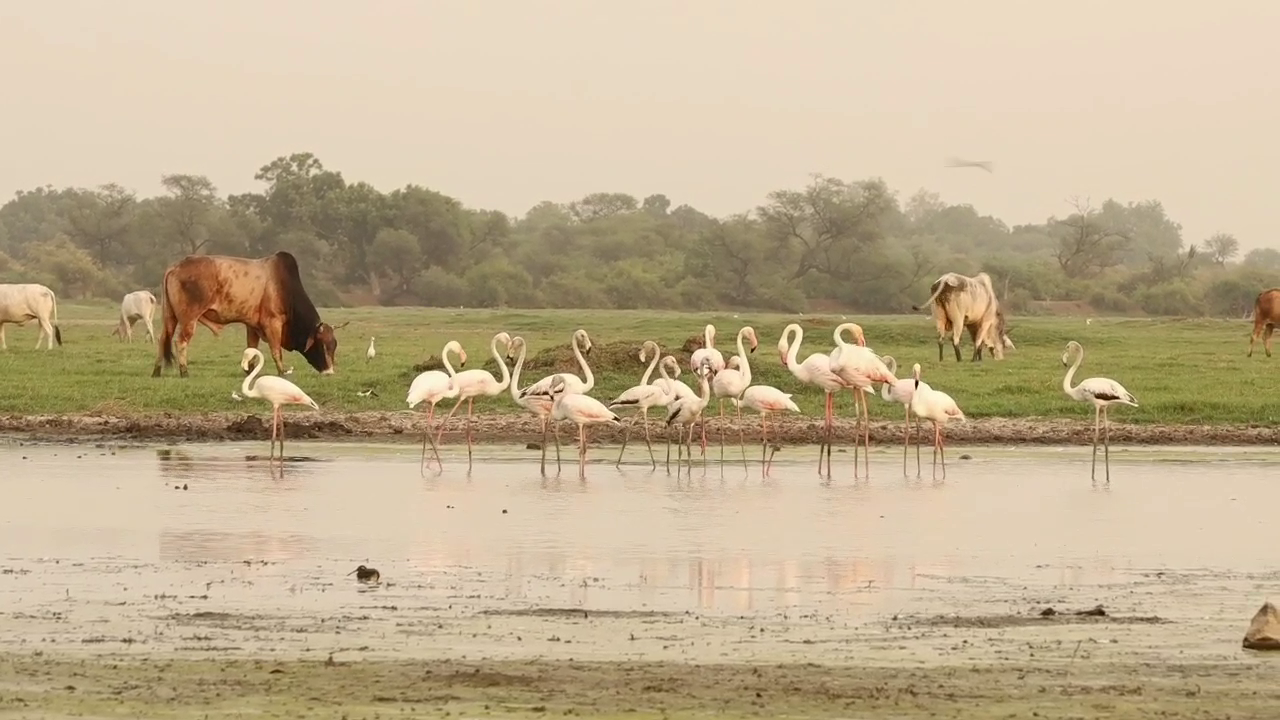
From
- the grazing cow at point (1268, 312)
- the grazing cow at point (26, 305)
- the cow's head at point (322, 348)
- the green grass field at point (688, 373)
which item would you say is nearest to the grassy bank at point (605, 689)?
the green grass field at point (688, 373)

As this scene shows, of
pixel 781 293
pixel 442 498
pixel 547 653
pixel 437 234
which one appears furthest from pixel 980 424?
pixel 437 234

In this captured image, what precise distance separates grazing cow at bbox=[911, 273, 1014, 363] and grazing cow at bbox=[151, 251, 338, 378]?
1039 centimetres

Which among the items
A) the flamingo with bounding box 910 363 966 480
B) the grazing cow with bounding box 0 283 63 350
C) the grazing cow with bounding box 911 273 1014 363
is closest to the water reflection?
the flamingo with bounding box 910 363 966 480

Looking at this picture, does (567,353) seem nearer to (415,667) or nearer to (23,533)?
(23,533)

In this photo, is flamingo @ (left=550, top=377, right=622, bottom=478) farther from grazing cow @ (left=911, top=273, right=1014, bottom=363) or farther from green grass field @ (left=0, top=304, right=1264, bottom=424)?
grazing cow @ (left=911, top=273, right=1014, bottom=363)

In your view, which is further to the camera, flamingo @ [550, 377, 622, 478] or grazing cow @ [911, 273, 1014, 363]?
grazing cow @ [911, 273, 1014, 363]

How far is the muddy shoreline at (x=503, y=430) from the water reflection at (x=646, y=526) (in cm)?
198

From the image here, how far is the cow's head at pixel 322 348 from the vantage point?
1056 inches

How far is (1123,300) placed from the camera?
69938mm

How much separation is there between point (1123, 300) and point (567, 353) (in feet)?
164

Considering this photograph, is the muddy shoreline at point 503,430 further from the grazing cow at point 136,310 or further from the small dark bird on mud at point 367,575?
the grazing cow at point 136,310

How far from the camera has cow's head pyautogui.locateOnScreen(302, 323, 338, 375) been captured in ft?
88.0

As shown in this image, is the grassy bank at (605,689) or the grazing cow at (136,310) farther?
the grazing cow at (136,310)

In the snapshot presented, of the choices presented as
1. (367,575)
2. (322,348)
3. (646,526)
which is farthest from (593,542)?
A: (322,348)
